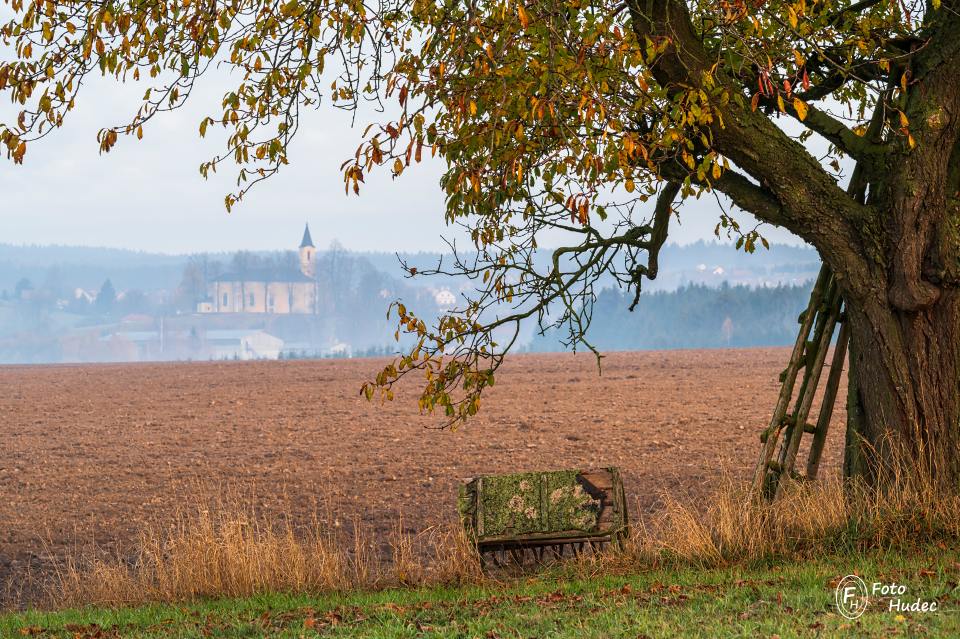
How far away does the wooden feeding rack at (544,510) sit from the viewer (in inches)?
351

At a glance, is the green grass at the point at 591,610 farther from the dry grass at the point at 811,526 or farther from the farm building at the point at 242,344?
the farm building at the point at 242,344

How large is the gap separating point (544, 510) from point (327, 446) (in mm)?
11657

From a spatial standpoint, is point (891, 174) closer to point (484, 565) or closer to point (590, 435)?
point (484, 565)

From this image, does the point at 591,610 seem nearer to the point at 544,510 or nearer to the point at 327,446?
the point at 544,510

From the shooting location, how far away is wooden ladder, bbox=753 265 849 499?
990 cm

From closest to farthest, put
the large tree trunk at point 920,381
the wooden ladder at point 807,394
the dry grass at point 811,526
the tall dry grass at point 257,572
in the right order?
the dry grass at point 811,526
the tall dry grass at point 257,572
the large tree trunk at point 920,381
the wooden ladder at point 807,394

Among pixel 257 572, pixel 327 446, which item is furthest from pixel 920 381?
pixel 327 446

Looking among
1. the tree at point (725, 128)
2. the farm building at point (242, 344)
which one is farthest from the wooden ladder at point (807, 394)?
the farm building at point (242, 344)

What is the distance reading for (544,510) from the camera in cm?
902

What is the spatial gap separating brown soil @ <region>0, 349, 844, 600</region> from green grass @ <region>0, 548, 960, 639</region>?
177 cm

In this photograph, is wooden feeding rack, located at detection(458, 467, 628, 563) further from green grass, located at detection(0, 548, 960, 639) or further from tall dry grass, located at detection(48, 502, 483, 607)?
green grass, located at detection(0, 548, 960, 639)

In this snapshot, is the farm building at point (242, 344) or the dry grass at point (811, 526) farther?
the farm building at point (242, 344)

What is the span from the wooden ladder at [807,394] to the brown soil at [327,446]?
38.0 inches

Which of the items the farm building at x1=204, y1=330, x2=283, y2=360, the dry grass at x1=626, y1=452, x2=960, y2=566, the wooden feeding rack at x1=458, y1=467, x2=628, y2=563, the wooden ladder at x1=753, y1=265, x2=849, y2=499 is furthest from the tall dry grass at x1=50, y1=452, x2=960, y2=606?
the farm building at x1=204, y1=330, x2=283, y2=360
